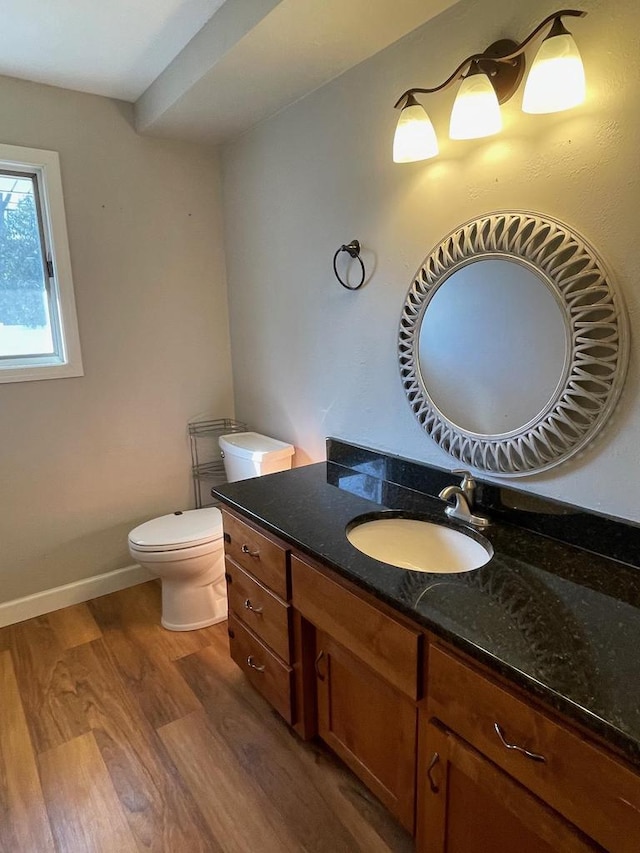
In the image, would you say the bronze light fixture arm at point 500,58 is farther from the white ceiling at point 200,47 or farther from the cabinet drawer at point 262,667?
the cabinet drawer at point 262,667

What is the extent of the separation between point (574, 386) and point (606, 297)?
0.22 m

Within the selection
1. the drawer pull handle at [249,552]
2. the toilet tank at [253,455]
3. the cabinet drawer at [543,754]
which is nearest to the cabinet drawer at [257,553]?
the drawer pull handle at [249,552]

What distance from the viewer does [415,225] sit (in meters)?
1.67

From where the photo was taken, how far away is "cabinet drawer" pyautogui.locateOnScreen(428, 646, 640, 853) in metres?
0.81

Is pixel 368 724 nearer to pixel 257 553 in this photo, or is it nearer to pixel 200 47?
pixel 257 553

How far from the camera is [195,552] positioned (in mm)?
2229

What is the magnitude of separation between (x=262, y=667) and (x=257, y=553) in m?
0.43

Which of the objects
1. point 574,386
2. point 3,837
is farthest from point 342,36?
point 3,837

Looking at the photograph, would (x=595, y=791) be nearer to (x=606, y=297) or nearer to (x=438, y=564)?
(x=438, y=564)

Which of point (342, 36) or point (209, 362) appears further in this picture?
point (209, 362)

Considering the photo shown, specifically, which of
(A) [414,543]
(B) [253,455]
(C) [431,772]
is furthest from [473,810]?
(B) [253,455]

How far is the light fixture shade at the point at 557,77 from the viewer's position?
114 cm

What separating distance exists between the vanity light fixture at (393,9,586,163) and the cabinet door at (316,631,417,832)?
4.57 ft

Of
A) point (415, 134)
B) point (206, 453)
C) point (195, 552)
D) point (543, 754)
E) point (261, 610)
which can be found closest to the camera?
point (543, 754)
